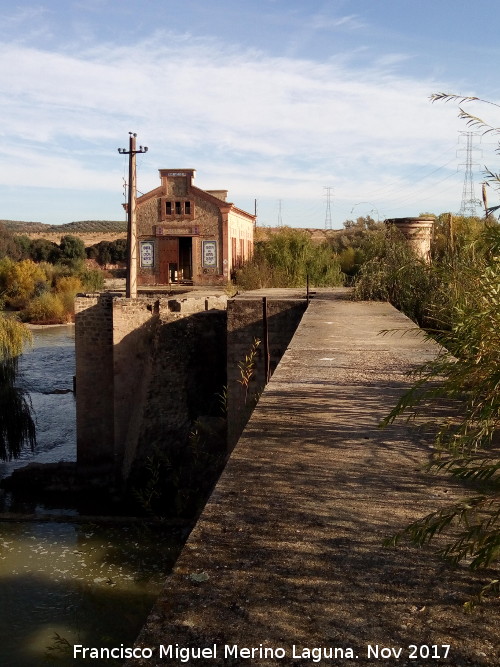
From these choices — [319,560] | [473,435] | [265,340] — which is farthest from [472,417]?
[265,340]

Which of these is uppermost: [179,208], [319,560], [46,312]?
[179,208]

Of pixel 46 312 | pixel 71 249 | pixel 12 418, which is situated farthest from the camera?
pixel 71 249

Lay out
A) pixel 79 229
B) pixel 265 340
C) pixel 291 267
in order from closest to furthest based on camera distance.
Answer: pixel 265 340, pixel 291 267, pixel 79 229

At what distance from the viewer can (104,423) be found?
12742mm

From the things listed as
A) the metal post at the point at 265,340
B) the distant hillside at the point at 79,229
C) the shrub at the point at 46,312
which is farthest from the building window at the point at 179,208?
the distant hillside at the point at 79,229

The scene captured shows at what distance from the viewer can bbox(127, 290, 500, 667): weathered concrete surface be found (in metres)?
1.70

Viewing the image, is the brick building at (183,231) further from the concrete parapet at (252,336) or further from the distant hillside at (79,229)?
the distant hillside at (79,229)

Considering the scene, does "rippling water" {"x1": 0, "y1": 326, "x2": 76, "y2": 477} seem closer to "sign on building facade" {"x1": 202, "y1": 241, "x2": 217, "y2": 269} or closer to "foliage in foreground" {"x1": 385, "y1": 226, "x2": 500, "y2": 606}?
"sign on building facade" {"x1": 202, "y1": 241, "x2": 217, "y2": 269}

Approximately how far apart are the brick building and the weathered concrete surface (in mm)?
22349

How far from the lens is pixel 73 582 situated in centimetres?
898

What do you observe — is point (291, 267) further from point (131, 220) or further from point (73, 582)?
point (73, 582)

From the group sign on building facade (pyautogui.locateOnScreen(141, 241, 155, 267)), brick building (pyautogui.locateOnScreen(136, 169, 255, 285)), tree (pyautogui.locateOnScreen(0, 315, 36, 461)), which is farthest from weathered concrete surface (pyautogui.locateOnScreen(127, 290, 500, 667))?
sign on building facade (pyautogui.locateOnScreen(141, 241, 155, 267))

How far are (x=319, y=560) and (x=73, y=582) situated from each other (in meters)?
7.72

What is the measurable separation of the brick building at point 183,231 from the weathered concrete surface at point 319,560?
22.3 metres
